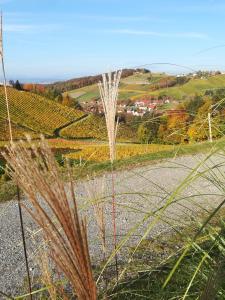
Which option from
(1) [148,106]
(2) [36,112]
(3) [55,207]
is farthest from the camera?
(2) [36,112]

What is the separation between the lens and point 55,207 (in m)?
0.84

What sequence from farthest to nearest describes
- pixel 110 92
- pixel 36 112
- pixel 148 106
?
pixel 36 112, pixel 148 106, pixel 110 92

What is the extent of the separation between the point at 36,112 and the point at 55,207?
A: 59.8 m

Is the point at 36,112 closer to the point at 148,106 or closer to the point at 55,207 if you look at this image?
the point at 148,106

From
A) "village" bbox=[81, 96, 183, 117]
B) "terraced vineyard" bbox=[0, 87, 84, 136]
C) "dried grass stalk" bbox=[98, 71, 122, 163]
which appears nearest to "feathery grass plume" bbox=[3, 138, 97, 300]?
"dried grass stalk" bbox=[98, 71, 122, 163]

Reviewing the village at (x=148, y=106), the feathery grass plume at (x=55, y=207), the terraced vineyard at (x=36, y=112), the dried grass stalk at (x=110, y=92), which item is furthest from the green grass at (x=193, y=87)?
the terraced vineyard at (x=36, y=112)

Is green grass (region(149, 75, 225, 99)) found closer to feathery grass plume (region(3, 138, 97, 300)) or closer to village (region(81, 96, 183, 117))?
village (region(81, 96, 183, 117))

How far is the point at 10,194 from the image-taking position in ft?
30.9

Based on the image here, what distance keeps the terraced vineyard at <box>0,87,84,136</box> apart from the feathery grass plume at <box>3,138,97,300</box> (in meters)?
49.8

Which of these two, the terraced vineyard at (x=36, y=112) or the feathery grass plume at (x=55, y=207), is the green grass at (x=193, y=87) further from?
the terraced vineyard at (x=36, y=112)

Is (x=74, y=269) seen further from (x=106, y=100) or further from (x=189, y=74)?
(x=189, y=74)

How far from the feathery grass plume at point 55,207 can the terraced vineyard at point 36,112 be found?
49816mm

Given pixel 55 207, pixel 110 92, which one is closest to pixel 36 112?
pixel 110 92

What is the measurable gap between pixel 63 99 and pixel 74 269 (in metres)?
68.6
